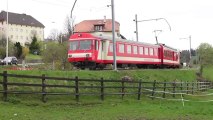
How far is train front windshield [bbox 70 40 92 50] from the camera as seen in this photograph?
1252 inches

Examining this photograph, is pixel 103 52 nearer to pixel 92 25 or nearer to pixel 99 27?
pixel 99 27

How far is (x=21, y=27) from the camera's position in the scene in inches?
5399

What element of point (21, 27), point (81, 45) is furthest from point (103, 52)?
point (21, 27)

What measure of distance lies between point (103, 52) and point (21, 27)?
10899cm

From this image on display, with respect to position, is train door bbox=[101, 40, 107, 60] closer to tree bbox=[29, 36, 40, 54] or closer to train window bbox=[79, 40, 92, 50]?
train window bbox=[79, 40, 92, 50]

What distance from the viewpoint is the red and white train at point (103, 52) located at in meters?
31.6

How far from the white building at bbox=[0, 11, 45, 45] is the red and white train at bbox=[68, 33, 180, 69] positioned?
92.2 metres

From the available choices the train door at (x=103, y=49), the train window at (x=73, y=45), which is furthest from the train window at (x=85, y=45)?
the train door at (x=103, y=49)

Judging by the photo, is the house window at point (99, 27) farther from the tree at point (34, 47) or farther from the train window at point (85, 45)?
the train window at point (85, 45)

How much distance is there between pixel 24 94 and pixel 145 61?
2518cm

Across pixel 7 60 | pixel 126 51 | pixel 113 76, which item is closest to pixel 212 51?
pixel 7 60

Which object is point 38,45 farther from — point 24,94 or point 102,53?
point 24,94

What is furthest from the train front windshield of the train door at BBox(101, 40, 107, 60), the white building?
the white building

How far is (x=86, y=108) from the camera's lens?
18.0m
